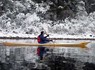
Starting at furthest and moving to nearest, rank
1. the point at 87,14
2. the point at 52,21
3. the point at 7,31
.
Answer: the point at 87,14, the point at 52,21, the point at 7,31

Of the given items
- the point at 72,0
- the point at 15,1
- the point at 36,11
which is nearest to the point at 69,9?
the point at 72,0

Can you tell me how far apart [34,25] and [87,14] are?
9301 millimetres

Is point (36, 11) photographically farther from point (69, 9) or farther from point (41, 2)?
point (69, 9)

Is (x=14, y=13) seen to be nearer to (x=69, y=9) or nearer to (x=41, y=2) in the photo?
(x=41, y=2)

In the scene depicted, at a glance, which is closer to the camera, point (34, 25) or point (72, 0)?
point (34, 25)

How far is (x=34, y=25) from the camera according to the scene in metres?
42.1

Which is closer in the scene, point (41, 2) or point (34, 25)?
point (34, 25)

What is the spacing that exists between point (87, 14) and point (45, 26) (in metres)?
8.03

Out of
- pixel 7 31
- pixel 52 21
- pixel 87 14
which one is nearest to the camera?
pixel 7 31

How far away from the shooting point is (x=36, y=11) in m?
44.7

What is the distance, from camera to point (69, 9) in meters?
45.0

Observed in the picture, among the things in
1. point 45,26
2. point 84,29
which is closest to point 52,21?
point 45,26

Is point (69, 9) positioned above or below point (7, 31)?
above

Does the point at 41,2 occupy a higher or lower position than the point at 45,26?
higher
